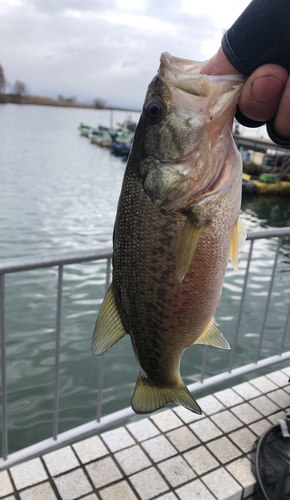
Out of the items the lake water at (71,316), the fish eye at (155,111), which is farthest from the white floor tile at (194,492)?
the lake water at (71,316)

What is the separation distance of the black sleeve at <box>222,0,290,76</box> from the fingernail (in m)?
0.04

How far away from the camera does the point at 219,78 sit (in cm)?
100

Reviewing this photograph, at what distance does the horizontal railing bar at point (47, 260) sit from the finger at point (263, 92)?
1733 mm

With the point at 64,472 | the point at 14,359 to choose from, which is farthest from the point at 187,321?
the point at 14,359

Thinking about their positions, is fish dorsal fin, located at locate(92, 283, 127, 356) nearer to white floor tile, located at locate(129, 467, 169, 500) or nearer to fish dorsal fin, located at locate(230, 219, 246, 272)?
fish dorsal fin, located at locate(230, 219, 246, 272)

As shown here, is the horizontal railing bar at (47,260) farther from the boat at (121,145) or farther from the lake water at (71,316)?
the boat at (121,145)

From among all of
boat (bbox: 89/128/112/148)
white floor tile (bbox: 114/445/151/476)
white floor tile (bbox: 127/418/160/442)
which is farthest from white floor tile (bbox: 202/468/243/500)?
boat (bbox: 89/128/112/148)

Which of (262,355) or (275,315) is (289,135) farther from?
(275,315)

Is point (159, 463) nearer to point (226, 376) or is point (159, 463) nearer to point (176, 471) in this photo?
point (176, 471)

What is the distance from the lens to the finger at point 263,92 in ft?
2.99

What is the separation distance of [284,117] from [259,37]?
19cm

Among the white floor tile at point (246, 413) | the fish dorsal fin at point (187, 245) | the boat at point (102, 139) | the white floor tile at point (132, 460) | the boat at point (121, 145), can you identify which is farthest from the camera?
the boat at point (102, 139)

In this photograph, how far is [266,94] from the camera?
0.94 metres

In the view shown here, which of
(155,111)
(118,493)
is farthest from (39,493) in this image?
(155,111)
